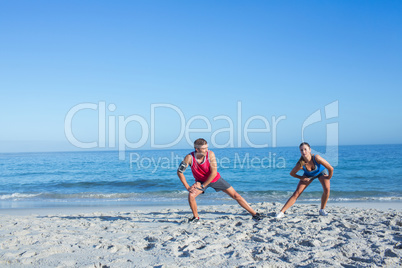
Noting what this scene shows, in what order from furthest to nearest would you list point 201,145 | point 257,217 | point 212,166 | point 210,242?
point 257,217 → point 212,166 → point 201,145 → point 210,242

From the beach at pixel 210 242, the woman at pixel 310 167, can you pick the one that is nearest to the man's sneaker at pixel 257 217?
the beach at pixel 210 242

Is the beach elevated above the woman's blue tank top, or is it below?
below

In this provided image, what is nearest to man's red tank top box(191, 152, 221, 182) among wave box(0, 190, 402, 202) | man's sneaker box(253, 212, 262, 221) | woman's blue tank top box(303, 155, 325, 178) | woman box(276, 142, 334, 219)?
man's sneaker box(253, 212, 262, 221)

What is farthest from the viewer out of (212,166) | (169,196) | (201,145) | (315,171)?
(169,196)

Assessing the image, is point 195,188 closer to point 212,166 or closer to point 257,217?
point 212,166

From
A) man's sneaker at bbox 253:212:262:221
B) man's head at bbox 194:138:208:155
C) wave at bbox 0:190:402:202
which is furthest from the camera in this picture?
wave at bbox 0:190:402:202

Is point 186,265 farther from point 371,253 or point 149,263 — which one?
point 371,253

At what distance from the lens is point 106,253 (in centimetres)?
416

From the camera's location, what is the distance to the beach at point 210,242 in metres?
3.76

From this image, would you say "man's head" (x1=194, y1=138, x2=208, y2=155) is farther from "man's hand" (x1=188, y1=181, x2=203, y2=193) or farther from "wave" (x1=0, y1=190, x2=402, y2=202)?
"wave" (x1=0, y1=190, x2=402, y2=202)

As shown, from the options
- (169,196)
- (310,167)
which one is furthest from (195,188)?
(169,196)

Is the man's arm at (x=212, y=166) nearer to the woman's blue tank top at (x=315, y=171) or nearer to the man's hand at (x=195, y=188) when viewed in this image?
the man's hand at (x=195, y=188)

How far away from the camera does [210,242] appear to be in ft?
14.8

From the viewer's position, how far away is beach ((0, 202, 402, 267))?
12.3 ft
